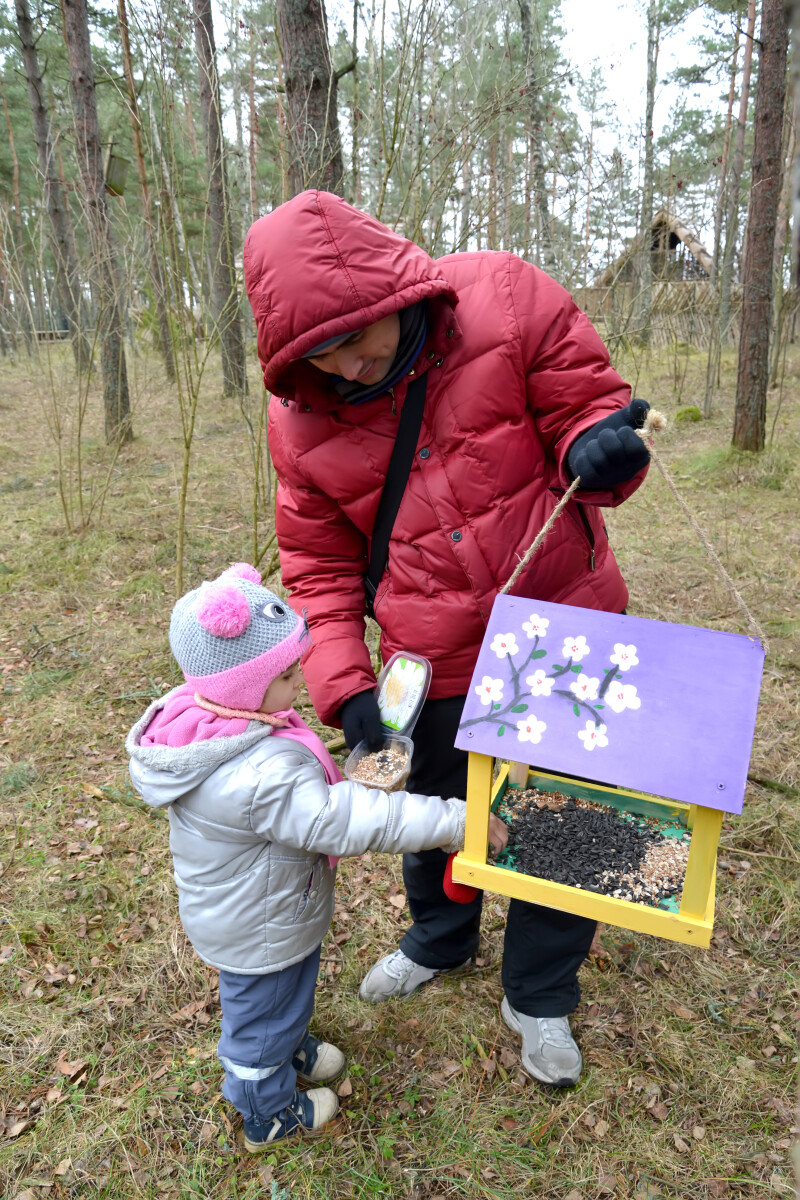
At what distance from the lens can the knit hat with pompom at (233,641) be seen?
5.05 ft

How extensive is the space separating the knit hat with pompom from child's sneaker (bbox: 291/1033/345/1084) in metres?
1.21

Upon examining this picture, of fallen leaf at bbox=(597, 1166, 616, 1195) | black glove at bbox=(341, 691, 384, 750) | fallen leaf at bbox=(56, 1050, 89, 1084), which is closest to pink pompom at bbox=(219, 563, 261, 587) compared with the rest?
black glove at bbox=(341, 691, 384, 750)

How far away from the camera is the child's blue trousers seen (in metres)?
Result: 1.82

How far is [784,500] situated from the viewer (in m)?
6.80

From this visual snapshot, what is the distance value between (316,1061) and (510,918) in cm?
73

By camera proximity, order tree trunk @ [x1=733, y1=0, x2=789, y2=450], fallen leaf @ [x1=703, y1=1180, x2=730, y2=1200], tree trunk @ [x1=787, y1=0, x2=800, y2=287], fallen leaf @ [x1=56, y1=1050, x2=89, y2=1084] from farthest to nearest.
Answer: tree trunk @ [x1=733, y1=0, x2=789, y2=450] → fallen leaf @ [x1=56, y1=1050, x2=89, y2=1084] → fallen leaf @ [x1=703, y1=1180, x2=730, y2=1200] → tree trunk @ [x1=787, y1=0, x2=800, y2=287]

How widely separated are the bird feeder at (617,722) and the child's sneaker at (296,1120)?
3.35 feet

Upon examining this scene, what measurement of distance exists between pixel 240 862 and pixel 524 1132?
1.19 m

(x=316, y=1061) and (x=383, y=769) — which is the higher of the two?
(x=383, y=769)

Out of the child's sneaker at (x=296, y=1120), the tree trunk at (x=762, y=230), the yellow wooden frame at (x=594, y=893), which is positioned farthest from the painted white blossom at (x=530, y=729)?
the tree trunk at (x=762, y=230)

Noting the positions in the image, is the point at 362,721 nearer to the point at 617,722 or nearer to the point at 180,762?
the point at 180,762

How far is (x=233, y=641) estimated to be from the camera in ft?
5.16

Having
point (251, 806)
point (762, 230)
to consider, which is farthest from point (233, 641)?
point (762, 230)

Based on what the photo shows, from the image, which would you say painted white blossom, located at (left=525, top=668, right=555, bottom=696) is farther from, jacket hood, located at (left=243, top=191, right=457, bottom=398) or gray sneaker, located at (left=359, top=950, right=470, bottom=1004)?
gray sneaker, located at (left=359, top=950, right=470, bottom=1004)
